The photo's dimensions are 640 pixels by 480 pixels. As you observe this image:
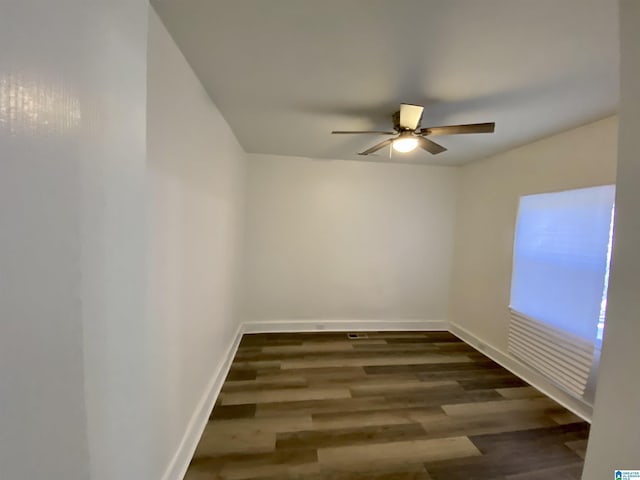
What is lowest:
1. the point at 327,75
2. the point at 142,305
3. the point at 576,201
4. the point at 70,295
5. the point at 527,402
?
the point at 527,402

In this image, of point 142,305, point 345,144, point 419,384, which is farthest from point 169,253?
point 419,384

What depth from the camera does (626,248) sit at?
2.10 feet

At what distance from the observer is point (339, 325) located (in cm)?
366

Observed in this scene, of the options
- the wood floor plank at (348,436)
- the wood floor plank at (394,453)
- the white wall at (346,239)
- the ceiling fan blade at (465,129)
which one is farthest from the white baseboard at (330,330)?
the ceiling fan blade at (465,129)

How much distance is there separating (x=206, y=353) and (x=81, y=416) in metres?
1.54

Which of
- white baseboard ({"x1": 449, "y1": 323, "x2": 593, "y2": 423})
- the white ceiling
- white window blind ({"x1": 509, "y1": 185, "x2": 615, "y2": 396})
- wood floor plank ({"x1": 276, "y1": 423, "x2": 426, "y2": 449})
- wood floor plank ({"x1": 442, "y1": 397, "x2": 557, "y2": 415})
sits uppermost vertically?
the white ceiling

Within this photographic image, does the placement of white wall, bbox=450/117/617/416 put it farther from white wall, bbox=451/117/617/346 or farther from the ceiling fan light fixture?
the ceiling fan light fixture

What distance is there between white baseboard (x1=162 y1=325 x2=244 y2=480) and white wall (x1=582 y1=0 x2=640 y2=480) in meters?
1.76

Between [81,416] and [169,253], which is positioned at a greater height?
[169,253]

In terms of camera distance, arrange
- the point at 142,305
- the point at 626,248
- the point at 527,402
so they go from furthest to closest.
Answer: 1. the point at 527,402
2. the point at 142,305
3. the point at 626,248

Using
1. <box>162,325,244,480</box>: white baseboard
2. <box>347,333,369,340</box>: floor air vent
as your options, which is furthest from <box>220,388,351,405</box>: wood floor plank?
<box>347,333,369,340</box>: floor air vent

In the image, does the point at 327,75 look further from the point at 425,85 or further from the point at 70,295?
the point at 70,295

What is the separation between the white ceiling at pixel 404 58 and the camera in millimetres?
1062

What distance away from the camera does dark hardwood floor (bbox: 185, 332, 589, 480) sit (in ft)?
5.21
